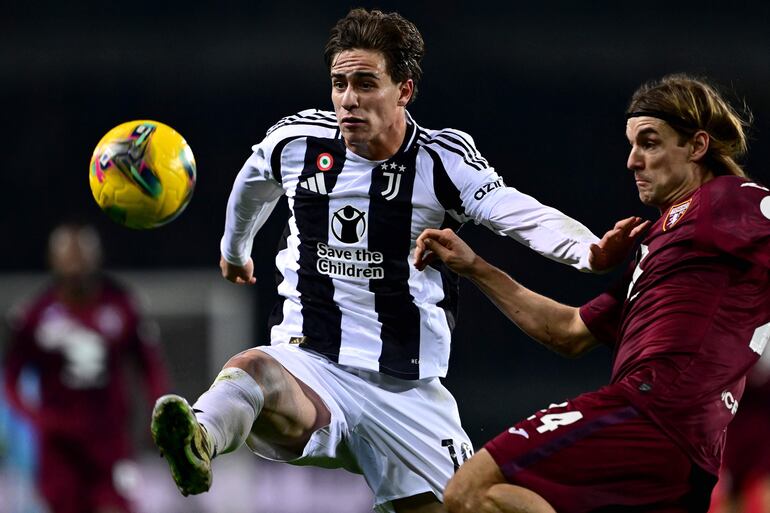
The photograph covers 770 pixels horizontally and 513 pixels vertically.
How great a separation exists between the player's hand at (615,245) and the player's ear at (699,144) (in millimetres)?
384

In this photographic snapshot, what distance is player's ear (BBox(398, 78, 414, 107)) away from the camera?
493 centimetres

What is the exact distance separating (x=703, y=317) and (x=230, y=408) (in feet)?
5.11

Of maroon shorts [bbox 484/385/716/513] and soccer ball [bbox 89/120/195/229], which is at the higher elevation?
Answer: soccer ball [bbox 89/120/195/229]

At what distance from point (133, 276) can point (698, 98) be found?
716cm

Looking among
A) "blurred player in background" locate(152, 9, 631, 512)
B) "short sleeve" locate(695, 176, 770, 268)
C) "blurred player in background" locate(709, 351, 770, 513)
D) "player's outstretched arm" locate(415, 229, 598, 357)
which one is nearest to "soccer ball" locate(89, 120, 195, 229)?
"blurred player in background" locate(152, 9, 631, 512)

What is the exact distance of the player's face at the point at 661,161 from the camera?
445 cm

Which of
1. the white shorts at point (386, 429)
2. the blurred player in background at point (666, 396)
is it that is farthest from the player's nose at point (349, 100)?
the blurred player in background at point (666, 396)

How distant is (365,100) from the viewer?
4.77 meters

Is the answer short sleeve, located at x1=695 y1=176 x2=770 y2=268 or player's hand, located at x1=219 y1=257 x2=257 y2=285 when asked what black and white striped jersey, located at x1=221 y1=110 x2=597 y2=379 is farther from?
short sleeve, located at x1=695 y1=176 x2=770 y2=268

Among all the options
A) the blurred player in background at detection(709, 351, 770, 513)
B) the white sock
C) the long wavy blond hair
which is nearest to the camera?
the white sock

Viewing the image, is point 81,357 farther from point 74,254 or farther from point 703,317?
point 703,317

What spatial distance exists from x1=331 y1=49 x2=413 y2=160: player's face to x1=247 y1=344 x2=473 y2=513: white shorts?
32.4 inches

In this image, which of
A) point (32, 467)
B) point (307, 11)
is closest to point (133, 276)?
point (32, 467)

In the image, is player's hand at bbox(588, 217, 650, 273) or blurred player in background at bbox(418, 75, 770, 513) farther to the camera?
player's hand at bbox(588, 217, 650, 273)
